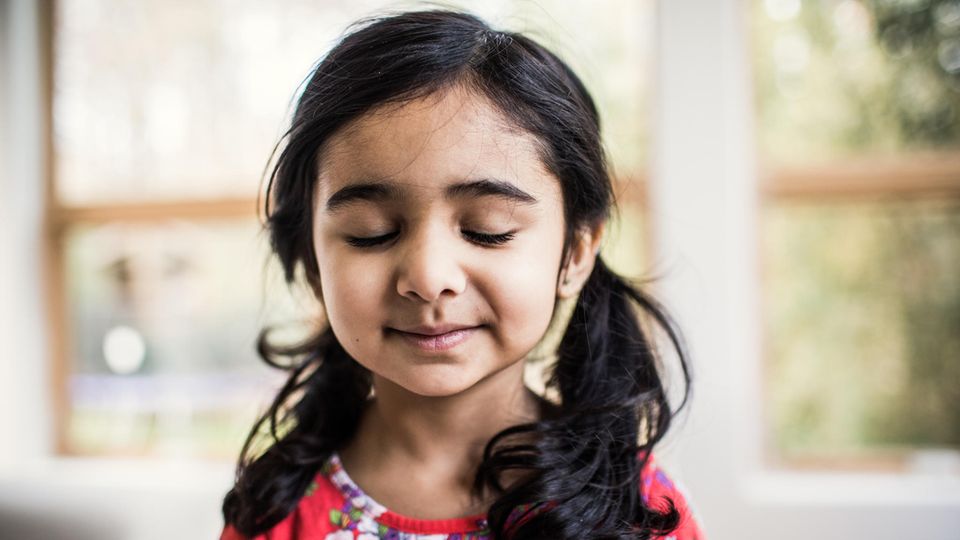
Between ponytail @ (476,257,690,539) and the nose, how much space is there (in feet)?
0.72

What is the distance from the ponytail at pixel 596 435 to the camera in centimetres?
76

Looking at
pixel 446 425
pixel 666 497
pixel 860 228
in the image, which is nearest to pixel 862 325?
pixel 860 228

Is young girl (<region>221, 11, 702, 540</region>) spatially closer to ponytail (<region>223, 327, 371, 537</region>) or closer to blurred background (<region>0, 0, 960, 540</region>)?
ponytail (<region>223, 327, 371, 537</region>)

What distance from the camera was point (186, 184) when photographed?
1.89m

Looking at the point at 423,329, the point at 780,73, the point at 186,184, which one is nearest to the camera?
the point at 423,329

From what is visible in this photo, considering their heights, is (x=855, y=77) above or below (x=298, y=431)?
above

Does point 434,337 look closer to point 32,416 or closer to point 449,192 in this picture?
point 449,192

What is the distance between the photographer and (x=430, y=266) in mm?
638

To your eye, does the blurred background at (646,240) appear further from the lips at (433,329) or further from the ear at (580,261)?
the lips at (433,329)

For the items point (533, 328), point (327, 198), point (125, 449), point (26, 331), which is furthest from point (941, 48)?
point (26, 331)

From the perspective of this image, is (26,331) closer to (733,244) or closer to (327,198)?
(327,198)

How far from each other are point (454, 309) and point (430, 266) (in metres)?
0.06

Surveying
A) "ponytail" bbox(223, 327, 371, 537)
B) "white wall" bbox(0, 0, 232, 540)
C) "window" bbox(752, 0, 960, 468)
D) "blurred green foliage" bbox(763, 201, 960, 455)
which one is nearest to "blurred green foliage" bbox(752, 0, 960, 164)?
"window" bbox(752, 0, 960, 468)

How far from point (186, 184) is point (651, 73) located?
116 cm
